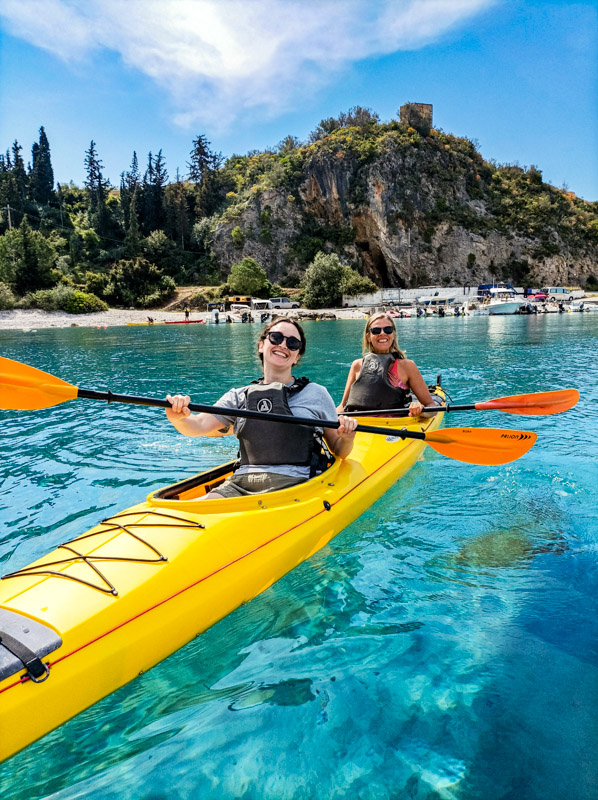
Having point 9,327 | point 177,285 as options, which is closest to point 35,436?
point 9,327

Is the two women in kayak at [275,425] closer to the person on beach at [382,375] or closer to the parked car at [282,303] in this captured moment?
the person on beach at [382,375]

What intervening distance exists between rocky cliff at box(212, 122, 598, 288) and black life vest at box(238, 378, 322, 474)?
52613 mm

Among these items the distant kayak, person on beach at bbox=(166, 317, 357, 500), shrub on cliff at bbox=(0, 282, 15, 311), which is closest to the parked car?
the distant kayak

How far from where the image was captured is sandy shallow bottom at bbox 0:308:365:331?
127 feet

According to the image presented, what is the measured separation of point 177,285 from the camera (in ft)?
174

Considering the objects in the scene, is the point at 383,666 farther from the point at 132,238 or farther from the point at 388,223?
the point at 132,238

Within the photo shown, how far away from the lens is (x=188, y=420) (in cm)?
346

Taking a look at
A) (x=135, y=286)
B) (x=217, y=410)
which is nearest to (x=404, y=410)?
(x=217, y=410)

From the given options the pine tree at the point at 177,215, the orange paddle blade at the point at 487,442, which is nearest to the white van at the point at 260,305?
the pine tree at the point at 177,215

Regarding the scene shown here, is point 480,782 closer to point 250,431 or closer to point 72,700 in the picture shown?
point 72,700

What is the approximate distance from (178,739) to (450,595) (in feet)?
5.89

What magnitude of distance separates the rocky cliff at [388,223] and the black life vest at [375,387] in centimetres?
5051

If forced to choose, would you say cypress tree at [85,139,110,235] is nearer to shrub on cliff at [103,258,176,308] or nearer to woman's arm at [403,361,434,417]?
shrub on cliff at [103,258,176,308]

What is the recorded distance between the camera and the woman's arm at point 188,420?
10.5ft
